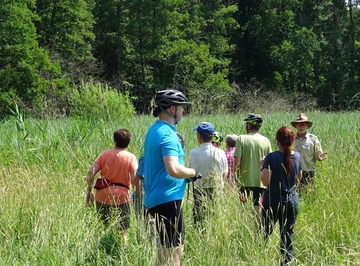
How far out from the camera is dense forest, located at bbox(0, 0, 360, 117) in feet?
95.0

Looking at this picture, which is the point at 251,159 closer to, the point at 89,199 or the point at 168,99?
the point at 89,199

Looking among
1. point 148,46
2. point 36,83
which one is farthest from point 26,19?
point 148,46

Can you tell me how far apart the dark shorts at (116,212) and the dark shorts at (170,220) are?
128cm

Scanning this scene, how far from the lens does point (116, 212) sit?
A: 5.18 meters

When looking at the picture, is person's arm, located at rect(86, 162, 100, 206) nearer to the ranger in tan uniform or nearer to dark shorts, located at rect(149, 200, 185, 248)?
dark shorts, located at rect(149, 200, 185, 248)

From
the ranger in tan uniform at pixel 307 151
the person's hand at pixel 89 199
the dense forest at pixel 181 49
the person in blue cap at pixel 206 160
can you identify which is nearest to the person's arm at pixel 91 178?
the person's hand at pixel 89 199

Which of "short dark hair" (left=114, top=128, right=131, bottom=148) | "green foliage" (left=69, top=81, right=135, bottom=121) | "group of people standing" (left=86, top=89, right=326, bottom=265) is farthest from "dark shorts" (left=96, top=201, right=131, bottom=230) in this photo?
"green foliage" (left=69, top=81, right=135, bottom=121)

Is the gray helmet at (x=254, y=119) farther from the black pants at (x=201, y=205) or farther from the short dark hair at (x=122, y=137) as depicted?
the short dark hair at (x=122, y=137)

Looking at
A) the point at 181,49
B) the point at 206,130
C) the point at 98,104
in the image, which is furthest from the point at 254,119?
the point at 181,49

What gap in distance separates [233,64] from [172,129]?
46.6 metres

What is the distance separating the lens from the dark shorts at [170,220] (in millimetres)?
3883

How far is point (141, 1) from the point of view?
38.9 meters

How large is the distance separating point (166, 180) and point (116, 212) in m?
1.45

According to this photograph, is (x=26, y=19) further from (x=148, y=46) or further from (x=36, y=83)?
(x=148, y=46)
